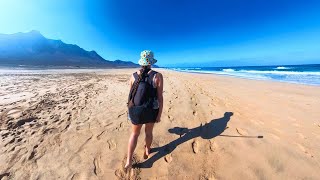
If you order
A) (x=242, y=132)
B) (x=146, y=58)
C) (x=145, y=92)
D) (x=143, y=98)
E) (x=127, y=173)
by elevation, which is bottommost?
(x=127, y=173)

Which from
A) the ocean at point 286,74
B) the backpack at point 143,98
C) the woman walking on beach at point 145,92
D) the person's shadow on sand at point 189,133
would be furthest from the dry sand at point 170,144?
the ocean at point 286,74

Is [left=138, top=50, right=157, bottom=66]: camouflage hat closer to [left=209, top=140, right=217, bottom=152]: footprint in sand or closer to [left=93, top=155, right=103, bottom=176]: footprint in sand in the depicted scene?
[left=93, top=155, right=103, bottom=176]: footprint in sand

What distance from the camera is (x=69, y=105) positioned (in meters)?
7.47

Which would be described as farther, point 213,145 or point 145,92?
point 213,145

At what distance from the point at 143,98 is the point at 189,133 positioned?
2104 mm

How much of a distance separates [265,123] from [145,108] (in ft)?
12.8

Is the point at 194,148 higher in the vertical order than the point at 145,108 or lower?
lower

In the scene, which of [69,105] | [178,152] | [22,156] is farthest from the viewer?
[69,105]

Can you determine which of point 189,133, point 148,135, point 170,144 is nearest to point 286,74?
point 189,133

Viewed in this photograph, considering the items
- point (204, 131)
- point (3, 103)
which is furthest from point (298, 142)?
point (3, 103)

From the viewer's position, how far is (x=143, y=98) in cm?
332

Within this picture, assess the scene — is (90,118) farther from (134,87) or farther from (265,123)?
(265,123)

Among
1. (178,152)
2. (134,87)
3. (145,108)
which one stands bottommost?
(178,152)

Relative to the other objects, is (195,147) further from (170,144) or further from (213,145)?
(170,144)
